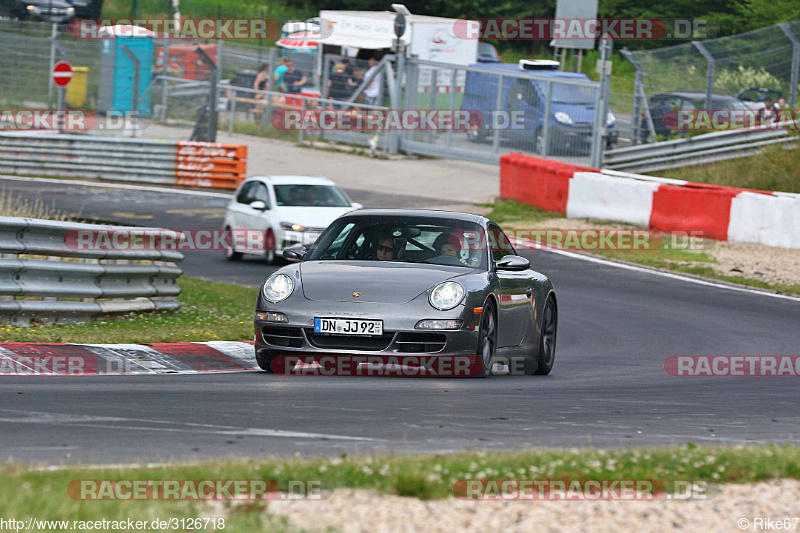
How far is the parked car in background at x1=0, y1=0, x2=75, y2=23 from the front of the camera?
42812 mm

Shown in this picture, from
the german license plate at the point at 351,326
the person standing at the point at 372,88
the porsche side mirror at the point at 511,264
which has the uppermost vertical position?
the person standing at the point at 372,88

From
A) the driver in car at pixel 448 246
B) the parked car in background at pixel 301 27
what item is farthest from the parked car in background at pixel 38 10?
the driver in car at pixel 448 246

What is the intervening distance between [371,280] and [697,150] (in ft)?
63.3

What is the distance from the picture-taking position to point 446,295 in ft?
29.8

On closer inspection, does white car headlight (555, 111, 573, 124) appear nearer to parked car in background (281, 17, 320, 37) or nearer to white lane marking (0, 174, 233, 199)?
white lane marking (0, 174, 233, 199)

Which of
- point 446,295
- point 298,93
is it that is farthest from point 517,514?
point 298,93

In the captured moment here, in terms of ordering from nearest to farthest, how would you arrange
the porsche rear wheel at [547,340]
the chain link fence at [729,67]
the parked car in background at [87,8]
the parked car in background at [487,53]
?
the porsche rear wheel at [547,340]
the chain link fence at [729,67]
the parked car in background at [487,53]
the parked car in background at [87,8]

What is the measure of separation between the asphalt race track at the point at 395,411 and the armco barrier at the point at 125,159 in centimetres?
1817

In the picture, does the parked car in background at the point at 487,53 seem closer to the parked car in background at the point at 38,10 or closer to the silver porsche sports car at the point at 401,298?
the parked car in background at the point at 38,10

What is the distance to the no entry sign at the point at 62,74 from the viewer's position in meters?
33.5

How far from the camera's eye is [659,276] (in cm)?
1920

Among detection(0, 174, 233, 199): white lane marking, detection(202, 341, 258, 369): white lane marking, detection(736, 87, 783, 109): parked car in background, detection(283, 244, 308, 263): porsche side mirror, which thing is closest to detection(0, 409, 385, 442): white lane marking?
detection(283, 244, 308, 263): porsche side mirror

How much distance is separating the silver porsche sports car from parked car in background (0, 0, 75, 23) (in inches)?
1408

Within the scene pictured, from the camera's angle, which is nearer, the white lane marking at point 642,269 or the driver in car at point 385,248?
the driver in car at point 385,248
